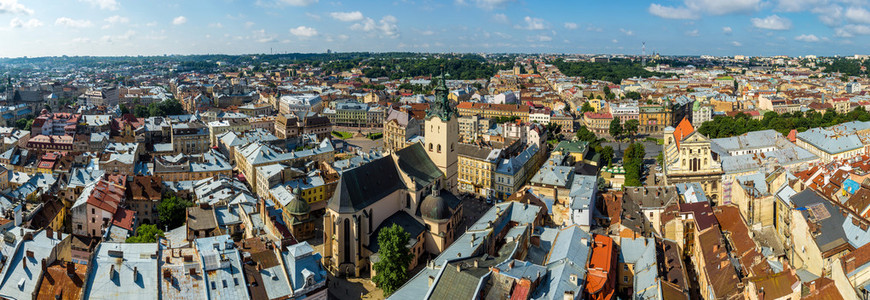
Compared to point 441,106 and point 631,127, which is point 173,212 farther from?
point 631,127

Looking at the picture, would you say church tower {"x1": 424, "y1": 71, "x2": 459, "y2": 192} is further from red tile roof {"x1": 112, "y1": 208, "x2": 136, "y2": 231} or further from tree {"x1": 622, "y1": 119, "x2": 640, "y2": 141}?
tree {"x1": 622, "y1": 119, "x2": 640, "y2": 141}

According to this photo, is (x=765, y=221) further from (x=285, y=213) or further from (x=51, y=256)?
(x=51, y=256)

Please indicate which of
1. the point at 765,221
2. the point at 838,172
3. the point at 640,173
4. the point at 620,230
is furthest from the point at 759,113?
the point at 620,230

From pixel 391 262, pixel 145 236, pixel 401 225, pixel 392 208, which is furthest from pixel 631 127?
pixel 145 236

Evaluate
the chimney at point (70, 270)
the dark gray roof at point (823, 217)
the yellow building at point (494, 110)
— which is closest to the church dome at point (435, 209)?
the chimney at point (70, 270)

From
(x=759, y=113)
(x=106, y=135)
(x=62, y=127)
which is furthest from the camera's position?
(x=759, y=113)
